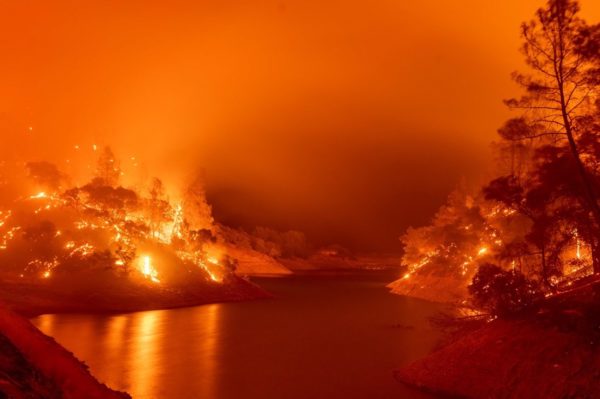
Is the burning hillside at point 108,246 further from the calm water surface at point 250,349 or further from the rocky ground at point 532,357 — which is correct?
the rocky ground at point 532,357

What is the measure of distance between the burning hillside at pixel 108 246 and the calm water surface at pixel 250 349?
23.6 feet

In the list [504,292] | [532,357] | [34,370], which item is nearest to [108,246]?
[34,370]

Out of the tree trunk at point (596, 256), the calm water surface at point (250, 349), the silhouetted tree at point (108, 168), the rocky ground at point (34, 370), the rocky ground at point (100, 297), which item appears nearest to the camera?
the rocky ground at point (34, 370)

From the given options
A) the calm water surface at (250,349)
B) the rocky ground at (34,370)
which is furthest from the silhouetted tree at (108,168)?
the rocky ground at (34,370)

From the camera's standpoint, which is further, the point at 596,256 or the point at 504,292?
the point at 596,256

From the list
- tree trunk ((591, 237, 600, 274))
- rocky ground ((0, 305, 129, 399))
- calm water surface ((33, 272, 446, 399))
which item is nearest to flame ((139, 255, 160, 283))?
calm water surface ((33, 272, 446, 399))

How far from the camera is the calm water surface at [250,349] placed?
75.3 ft

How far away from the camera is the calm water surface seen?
2295 cm

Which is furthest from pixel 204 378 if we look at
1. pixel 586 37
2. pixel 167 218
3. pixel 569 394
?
pixel 167 218

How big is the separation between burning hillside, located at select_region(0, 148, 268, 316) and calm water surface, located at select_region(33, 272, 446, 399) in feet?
23.6

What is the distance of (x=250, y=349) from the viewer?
3359cm

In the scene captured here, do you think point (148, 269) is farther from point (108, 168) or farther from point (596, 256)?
point (596, 256)

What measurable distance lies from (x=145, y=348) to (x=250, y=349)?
6958 mm

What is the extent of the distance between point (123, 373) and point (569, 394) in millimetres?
20498
